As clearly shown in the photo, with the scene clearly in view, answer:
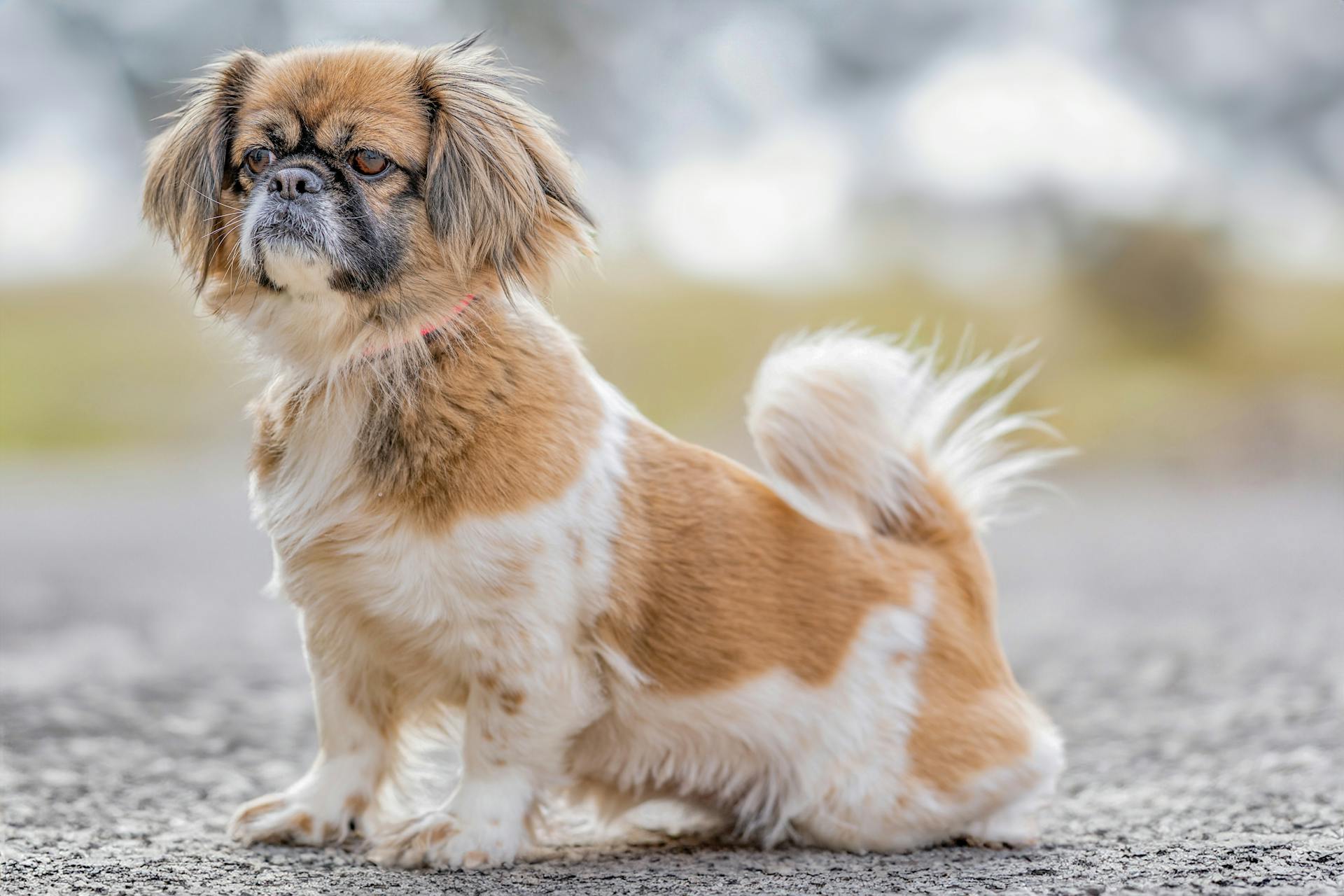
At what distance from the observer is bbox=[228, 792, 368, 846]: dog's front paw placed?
336 centimetres

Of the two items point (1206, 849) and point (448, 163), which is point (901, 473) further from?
point (448, 163)

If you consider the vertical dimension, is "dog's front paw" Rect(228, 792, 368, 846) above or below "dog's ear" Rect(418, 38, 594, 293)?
below

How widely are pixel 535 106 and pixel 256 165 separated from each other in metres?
0.75

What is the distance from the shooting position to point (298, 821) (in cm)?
336

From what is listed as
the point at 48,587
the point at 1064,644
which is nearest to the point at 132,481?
the point at 48,587

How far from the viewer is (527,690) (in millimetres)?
3082

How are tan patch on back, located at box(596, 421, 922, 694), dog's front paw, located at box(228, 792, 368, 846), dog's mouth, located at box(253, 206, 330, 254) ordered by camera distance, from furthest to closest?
dog's front paw, located at box(228, 792, 368, 846), tan patch on back, located at box(596, 421, 922, 694), dog's mouth, located at box(253, 206, 330, 254)

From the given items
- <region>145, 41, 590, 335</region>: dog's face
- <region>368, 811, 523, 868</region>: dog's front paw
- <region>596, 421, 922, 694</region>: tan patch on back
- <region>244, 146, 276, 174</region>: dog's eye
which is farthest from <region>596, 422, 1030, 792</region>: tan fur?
<region>244, 146, 276, 174</region>: dog's eye

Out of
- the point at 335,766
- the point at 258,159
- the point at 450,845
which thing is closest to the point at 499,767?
the point at 450,845

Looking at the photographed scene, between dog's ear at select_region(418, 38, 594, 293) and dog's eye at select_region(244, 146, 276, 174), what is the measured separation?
361mm

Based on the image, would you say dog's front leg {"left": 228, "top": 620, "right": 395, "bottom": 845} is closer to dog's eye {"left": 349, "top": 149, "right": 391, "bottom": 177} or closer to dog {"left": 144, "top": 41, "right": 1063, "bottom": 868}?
dog {"left": 144, "top": 41, "right": 1063, "bottom": 868}

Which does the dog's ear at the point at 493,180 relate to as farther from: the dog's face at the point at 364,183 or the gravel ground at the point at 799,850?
the gravel ground at the point at 799,850

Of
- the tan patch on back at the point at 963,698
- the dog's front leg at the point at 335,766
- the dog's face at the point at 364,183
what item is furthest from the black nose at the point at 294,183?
the tan patch on back at the point at 963,698

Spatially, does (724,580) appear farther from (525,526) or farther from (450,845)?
(450,845)
